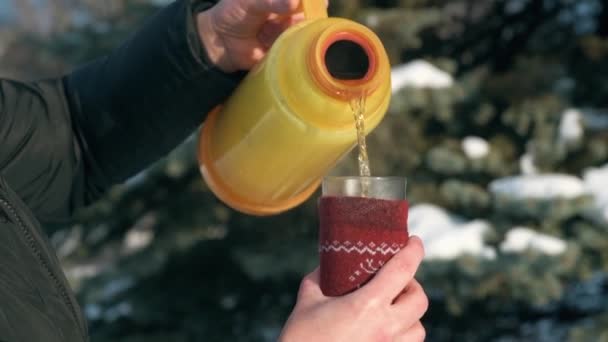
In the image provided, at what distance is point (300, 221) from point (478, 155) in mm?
700

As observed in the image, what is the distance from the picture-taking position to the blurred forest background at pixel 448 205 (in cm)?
228

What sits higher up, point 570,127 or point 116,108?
point 116,108

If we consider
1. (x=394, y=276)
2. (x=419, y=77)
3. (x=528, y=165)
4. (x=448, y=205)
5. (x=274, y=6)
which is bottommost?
(x=448, y=205)

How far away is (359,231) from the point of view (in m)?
0.91

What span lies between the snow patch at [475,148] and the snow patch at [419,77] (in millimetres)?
188

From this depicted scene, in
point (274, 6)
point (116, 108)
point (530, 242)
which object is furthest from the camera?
point (530, 242)

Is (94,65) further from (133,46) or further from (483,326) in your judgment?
(483,326)

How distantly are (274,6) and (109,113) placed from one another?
408mm

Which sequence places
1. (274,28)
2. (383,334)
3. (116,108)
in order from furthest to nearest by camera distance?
(116,108)
(274,28)
(383,334)

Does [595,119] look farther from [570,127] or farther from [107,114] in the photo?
[107,114]

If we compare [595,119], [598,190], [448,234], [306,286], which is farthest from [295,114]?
[595,119]

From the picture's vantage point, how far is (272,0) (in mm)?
1287

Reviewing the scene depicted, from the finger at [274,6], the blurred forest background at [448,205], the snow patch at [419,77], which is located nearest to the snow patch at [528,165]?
the blurred forest background at [448,205]

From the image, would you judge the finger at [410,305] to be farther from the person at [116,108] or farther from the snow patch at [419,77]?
the snow patch at [419,77]
